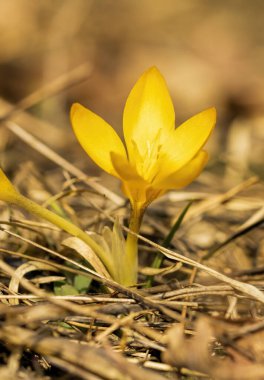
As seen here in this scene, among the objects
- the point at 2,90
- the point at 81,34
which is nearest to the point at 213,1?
the point at 81,34

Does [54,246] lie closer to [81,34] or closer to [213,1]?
[81,34]

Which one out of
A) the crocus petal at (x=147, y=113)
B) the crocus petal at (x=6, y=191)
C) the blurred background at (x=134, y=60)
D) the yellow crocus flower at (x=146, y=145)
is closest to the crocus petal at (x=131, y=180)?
the yellow crocus flower at (x=146, y=145)

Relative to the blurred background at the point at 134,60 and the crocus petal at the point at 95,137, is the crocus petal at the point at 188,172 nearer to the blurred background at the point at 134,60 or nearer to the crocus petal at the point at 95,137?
the crocus petal at the point at 95,137

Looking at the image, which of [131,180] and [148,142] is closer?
[131,180]

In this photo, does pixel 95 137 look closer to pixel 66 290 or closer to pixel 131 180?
pixel 131 180

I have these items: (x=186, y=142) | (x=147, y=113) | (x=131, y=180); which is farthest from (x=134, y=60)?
(x=131, y=180)
